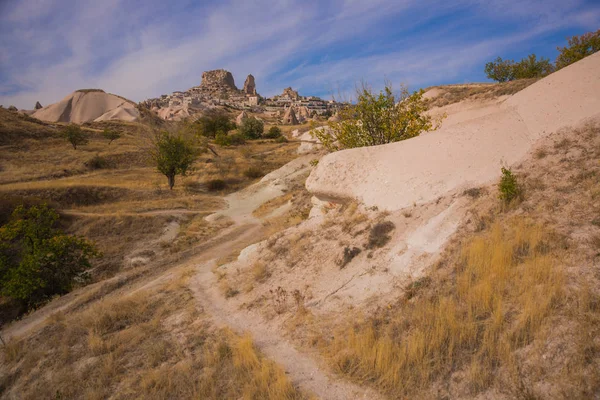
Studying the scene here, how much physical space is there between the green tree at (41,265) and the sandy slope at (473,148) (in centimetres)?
1250

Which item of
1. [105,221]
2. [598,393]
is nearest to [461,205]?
[598,393]

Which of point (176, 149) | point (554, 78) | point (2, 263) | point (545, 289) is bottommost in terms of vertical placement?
point (545, 289)

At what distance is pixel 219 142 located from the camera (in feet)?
152

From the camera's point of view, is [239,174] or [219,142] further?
[219,142]

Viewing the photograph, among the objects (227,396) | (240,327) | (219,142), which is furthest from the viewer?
(219,142)

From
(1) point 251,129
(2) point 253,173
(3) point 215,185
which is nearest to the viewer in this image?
(3) point 215,185

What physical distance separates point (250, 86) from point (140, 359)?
543 feet

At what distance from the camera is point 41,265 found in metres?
12.7

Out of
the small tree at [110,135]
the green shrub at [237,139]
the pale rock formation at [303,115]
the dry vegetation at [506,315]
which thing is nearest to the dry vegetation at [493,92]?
the dry vegetation at [506,315]

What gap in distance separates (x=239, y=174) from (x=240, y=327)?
93.7 feet

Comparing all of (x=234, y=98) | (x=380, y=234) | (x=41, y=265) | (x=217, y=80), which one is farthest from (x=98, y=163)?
(x=217, y=80)

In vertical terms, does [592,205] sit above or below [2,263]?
below

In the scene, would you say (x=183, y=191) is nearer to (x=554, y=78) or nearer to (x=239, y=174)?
(x=239, y=174)

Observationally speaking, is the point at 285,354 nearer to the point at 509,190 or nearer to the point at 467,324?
the point at 467,324
